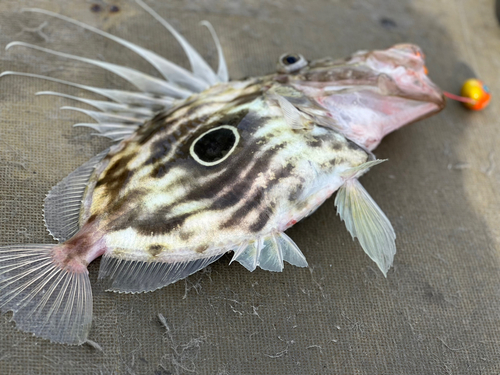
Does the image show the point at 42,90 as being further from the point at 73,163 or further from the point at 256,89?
the point at 256,89

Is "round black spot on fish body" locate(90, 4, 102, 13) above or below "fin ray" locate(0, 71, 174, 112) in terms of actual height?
above

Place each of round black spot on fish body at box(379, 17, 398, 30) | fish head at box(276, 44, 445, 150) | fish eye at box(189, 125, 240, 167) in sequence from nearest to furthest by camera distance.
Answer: fish eye at box(189, 125, 240, 167), fish head at box(276, 44, 445, 150), round black spot on fish body at box(379, 17, 398, 30)

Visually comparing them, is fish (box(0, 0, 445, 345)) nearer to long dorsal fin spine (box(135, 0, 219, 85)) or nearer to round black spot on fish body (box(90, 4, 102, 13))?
long dorsal fin spine (box(135, 0, 219, 85))

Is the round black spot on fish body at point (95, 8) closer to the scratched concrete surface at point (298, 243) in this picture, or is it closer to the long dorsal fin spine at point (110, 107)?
the scratched concrete surface at point (298, 243)

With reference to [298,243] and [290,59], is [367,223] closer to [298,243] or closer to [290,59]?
[298,243]

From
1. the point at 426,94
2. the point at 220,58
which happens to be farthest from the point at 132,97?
the point at 426,94

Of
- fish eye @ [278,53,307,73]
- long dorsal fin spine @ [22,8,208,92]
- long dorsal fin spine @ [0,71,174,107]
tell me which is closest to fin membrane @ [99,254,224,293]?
long dorsal fin spine @ [0,71,174,107]
